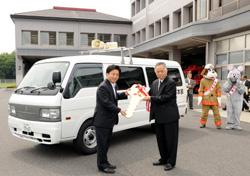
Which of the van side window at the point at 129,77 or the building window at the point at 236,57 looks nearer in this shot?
the van side window at the point at 129,77

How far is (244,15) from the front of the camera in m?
15.4

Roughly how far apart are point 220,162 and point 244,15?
39.5 feet

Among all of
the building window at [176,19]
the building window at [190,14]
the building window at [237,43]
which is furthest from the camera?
the building window at [176,19]

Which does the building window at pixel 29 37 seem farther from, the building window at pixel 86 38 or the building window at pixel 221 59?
the building window at pixel 221 59

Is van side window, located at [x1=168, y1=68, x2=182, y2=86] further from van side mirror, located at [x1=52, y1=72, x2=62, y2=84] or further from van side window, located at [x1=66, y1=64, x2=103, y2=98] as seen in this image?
van side mirror, located at [x1=52, y1=72, x2=62, y2=84]

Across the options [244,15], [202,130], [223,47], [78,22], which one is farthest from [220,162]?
[78,22]

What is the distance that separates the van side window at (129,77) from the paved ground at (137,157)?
1452mm

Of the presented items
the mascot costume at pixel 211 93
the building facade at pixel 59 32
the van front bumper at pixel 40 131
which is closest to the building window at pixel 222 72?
the mascot costume at pixel 211 93

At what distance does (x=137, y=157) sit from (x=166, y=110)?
141 centimetres

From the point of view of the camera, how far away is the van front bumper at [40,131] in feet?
18.0

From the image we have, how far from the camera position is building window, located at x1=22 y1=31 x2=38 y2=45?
3671cm

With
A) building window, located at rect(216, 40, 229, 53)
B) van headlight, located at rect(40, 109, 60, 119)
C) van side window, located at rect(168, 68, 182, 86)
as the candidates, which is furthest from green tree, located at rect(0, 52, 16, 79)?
van headlight, located at rect(40, 109, 60, 119)

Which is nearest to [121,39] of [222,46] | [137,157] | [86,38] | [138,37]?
[138,37]

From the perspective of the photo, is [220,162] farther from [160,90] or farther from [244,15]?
[244,15]
